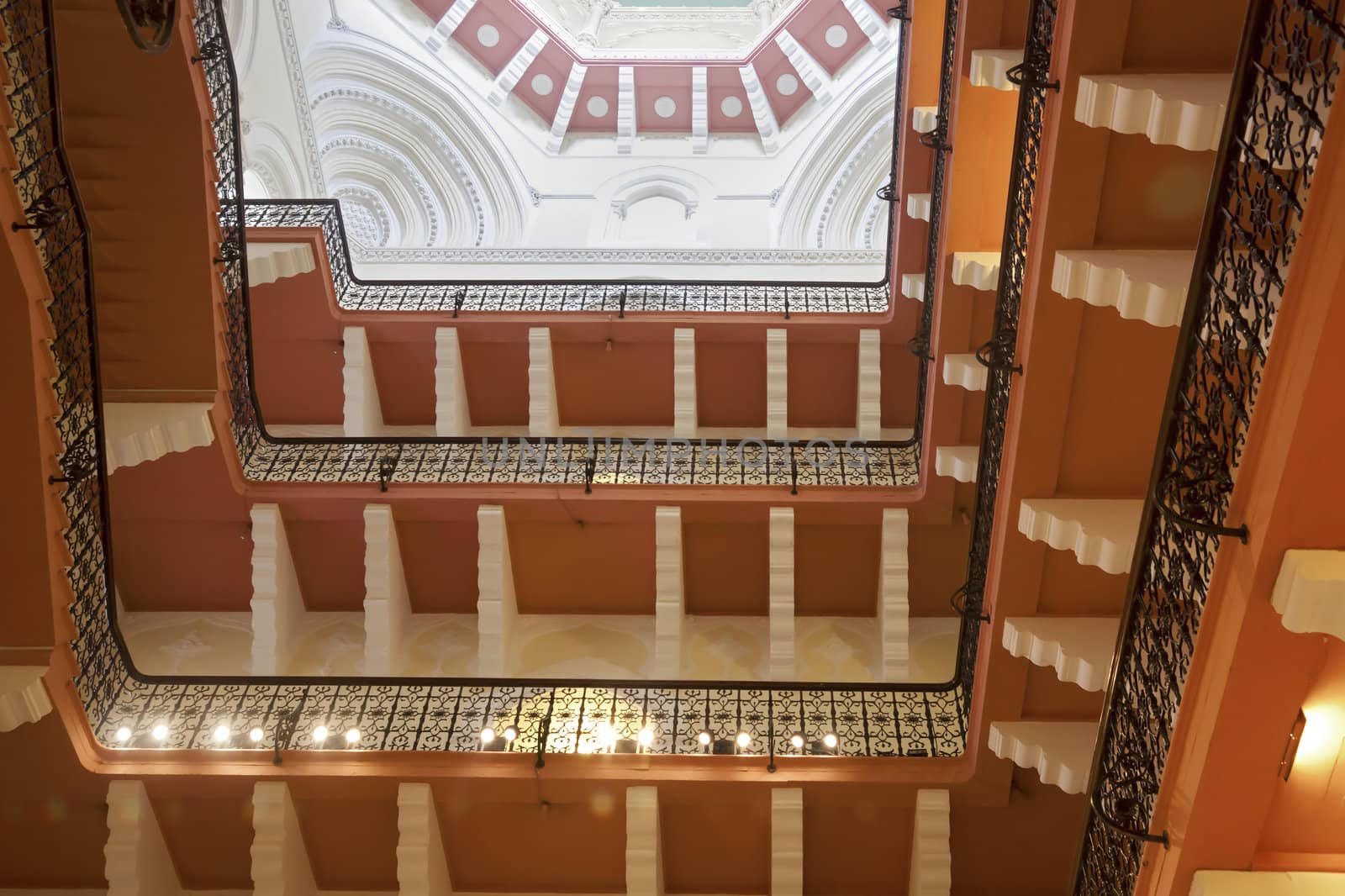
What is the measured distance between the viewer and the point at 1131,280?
4.93 meters

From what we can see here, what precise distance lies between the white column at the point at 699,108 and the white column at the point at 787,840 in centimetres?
1009

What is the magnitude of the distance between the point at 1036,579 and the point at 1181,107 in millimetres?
3151

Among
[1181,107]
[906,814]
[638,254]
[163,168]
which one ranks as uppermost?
[1181,107]

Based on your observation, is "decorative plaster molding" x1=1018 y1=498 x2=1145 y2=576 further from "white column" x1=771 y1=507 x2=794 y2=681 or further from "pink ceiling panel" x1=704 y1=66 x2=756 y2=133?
"pink ceiling panel" x1=704 y1=66 x2=756 y2=133

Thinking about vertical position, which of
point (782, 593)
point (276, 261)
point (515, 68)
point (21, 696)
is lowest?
point (782, 593)

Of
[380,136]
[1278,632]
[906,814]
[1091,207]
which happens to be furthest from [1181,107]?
[380,136]

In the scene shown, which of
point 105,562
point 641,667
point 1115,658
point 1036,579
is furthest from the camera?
point 641,667

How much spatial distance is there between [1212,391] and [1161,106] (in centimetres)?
119

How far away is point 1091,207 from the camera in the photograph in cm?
543

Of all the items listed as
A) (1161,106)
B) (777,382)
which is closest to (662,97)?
(777,382)

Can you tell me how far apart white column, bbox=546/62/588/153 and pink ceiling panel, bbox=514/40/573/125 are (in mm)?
152

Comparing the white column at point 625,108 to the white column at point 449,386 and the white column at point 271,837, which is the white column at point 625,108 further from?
the white column at point 271,837

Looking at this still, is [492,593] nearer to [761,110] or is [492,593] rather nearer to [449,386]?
[449,386]

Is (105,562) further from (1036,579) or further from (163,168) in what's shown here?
(1036,579)
